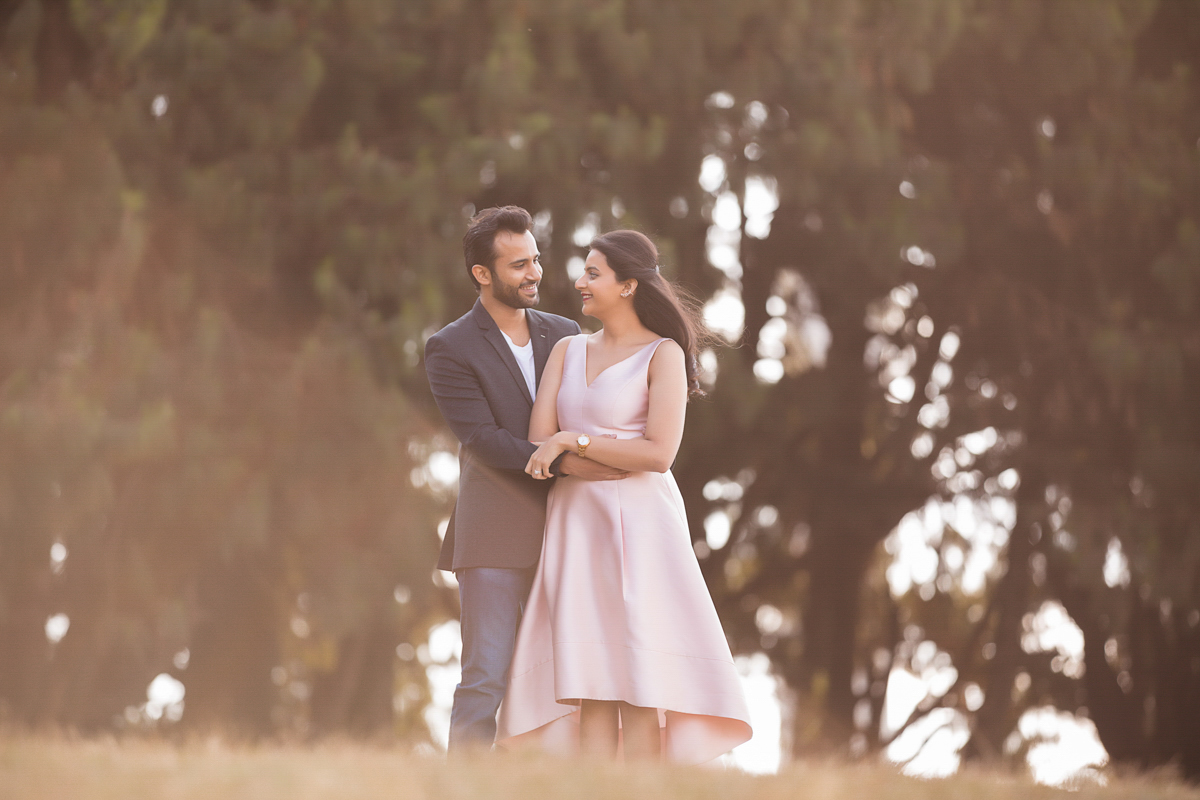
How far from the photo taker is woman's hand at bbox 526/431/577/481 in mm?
4094

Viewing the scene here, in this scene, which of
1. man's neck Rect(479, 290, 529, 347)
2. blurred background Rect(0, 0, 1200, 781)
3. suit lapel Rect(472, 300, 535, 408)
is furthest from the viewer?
blurred background Rect(0, 0, 1200, 781)

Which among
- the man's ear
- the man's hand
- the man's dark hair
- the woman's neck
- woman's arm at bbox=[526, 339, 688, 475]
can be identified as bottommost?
the man's hand

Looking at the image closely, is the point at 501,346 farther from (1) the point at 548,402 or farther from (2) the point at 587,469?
(2) the point at 587,469

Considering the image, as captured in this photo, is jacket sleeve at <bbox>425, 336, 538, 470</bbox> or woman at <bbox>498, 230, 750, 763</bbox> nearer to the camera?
woman at <bbox>498, 230, 750, 763</bbox>

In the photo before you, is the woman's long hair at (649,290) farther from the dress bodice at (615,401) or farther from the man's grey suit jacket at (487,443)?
the man's grey suit jacket at (487,443)

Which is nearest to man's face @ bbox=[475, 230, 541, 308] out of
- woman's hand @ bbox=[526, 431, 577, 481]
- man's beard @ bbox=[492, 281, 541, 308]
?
man's beard @ bbox=[492, 281, 541, 308]

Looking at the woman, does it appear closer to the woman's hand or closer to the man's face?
the woman's hand

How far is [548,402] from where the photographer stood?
432cm

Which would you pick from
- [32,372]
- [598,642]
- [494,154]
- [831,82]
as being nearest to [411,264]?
[494,154]

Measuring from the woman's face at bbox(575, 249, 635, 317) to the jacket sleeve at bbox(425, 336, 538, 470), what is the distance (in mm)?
495

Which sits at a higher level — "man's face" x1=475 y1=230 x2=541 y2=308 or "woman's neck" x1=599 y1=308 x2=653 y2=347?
"man's face" x1=475 y1=230 x2=541 y2=308

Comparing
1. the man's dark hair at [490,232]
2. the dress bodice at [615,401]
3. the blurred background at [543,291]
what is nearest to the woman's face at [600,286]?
the dress bodice at [615,401]

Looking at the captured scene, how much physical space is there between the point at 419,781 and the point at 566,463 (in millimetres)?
1092

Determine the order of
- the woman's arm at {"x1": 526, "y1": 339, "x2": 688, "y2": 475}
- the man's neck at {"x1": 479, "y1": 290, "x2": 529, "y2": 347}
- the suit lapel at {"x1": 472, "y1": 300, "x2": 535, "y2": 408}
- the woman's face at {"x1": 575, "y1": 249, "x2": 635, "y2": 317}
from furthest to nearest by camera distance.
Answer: the man's neck at {"x1": 479, "y1": 290, "x2": 529, "y2": 347}, the suit lapel at {"x1": 472, "y1": 300, "x2": 535, "y2": 408}, the woman's face at {"x1": 575, "y1": 249, "x2": 635, "y2": 317}, the woman's arm at {"x1": 526, "y1": 339, "x2": 688, "y2": 475}
